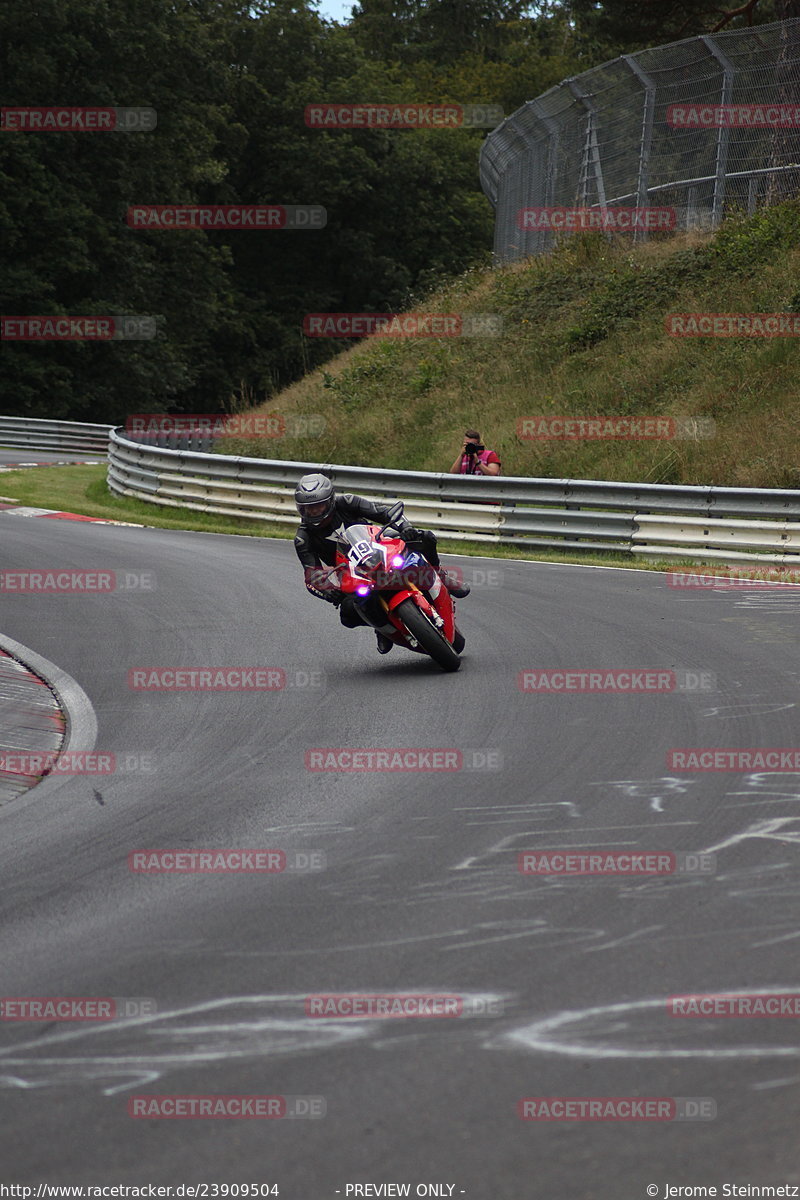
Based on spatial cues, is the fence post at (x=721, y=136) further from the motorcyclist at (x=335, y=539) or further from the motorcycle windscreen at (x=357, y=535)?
the motorcycle windscreen at (x=357, y=535)

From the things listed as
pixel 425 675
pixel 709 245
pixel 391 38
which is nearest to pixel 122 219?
pixel 709 245

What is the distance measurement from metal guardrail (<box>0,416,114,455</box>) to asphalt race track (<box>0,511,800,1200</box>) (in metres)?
28.5

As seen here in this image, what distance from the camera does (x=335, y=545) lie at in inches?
416

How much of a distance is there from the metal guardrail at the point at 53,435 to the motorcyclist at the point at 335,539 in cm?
2762

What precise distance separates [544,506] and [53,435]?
21.6 m

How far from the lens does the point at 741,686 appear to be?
9398 mm

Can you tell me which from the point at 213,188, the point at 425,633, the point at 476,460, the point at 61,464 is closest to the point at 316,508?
the point at 425,633

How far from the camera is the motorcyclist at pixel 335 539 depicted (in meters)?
10.2

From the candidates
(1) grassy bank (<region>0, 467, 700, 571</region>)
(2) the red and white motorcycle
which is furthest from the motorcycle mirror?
(1) grassy bank (<region>0, 467, 700, 571</region>)

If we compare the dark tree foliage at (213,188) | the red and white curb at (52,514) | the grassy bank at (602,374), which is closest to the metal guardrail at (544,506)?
the red and white curb at (52,514)

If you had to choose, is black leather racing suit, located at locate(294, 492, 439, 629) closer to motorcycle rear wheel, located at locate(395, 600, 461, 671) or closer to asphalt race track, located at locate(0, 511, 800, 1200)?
motorcycle rear wheel, located at locate(395, 600, 461, 671)

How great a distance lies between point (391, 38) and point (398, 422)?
7319 centimetres

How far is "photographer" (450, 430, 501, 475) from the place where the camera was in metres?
19.0

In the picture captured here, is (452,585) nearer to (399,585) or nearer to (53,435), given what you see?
(399,585)
